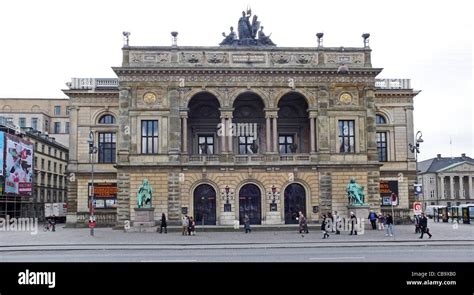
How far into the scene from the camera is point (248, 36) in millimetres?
49062

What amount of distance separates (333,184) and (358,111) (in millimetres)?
7049

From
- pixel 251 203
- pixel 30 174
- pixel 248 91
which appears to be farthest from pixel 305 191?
pixel 30 174

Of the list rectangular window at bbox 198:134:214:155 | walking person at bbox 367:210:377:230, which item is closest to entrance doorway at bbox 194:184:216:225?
rectangular window at bbox 198:134:214:155

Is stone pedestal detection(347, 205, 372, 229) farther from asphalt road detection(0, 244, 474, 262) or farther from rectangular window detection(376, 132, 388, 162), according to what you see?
asphalt road detection(0, 244, 474, 262)

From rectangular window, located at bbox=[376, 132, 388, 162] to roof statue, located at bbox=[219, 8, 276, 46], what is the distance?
56.4ft

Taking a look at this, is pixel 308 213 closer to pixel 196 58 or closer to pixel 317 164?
pixel 317 164

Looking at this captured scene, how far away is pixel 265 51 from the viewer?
46188mm

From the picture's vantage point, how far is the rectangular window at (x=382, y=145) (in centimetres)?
5641

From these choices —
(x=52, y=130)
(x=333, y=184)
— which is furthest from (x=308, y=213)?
(x=52, y=130)

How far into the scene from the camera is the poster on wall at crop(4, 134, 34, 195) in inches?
1757

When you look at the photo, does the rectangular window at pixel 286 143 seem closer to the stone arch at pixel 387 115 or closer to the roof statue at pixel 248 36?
the roof statue at pixel 248 36

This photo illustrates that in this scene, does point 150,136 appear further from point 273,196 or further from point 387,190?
point 387,190

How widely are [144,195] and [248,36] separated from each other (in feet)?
60.1

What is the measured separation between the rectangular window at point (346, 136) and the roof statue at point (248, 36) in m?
10.2
